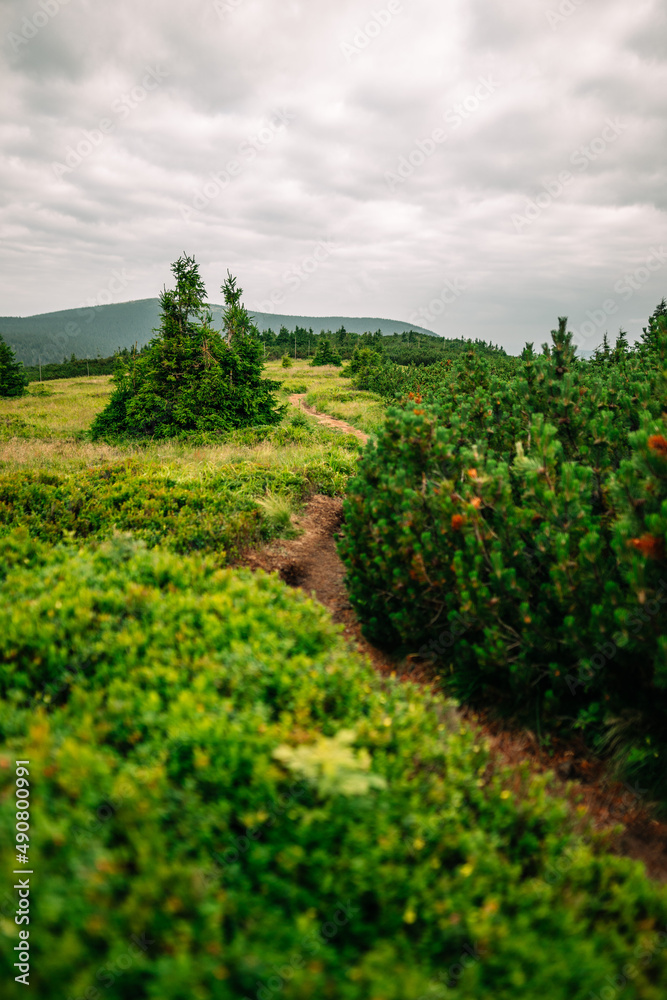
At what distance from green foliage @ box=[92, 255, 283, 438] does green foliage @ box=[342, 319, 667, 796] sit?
1191 centimetres

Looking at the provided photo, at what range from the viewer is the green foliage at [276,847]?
5.89 feet

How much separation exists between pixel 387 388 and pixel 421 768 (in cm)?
3024

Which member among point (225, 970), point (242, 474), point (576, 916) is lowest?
point (576, 916)

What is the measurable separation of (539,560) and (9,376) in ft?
162

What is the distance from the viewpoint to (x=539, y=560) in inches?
183

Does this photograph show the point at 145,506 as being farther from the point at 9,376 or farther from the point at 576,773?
the point at 9,376

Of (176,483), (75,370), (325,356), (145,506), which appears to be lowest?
(145,506)

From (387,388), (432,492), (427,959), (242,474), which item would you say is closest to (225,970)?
(427,959)

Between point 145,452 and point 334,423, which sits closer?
point 145,452

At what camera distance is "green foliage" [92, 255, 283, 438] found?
1670 centimetres

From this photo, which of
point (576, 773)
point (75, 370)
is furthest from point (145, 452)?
point (75, 370)

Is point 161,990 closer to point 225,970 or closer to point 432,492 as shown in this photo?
point 225,970

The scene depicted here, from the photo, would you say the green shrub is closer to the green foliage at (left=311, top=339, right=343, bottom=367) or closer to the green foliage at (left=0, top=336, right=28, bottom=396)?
the green foliage at (left=0, top=336, right=28, bottom=396)

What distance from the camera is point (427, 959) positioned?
201cm
